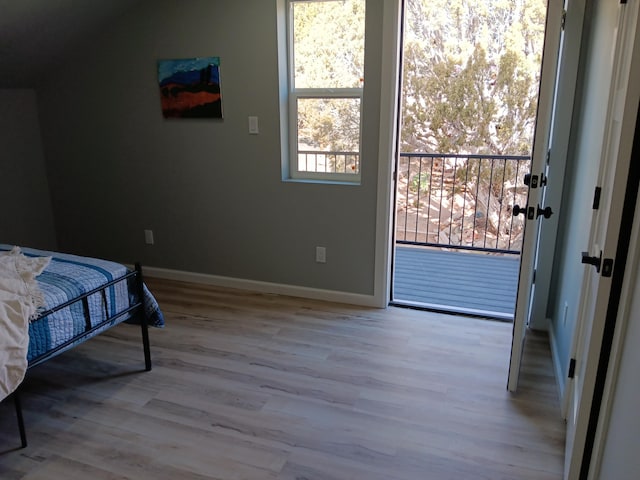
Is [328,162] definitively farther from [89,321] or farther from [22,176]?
[22,176]

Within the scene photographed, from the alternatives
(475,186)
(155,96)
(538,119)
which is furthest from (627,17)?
(475,186)

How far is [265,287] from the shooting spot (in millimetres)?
3873

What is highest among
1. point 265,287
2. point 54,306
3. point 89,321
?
point 54,306

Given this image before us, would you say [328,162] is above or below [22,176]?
above

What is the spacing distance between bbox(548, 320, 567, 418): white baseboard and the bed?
6.92 feet

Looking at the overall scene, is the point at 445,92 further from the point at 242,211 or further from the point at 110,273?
the point at 110,273

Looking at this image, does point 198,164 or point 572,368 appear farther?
point 198,164

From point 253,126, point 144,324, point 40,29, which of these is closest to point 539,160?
point 253,126

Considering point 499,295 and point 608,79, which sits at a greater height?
point 608,79

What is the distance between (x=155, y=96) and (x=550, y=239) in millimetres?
2982

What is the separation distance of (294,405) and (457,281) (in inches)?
86.9

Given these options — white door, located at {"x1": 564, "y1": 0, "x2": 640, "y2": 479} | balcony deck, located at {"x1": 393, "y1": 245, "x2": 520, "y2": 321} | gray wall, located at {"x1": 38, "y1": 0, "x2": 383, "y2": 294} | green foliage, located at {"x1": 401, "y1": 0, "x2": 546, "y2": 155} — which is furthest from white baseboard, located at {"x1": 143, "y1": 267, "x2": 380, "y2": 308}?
green foliage, located at {"x1": 401, "y1": 0, "x2": 546, "y2": 155}

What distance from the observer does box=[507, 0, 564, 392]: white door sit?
204cm

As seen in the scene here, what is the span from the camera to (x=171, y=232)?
406cm
